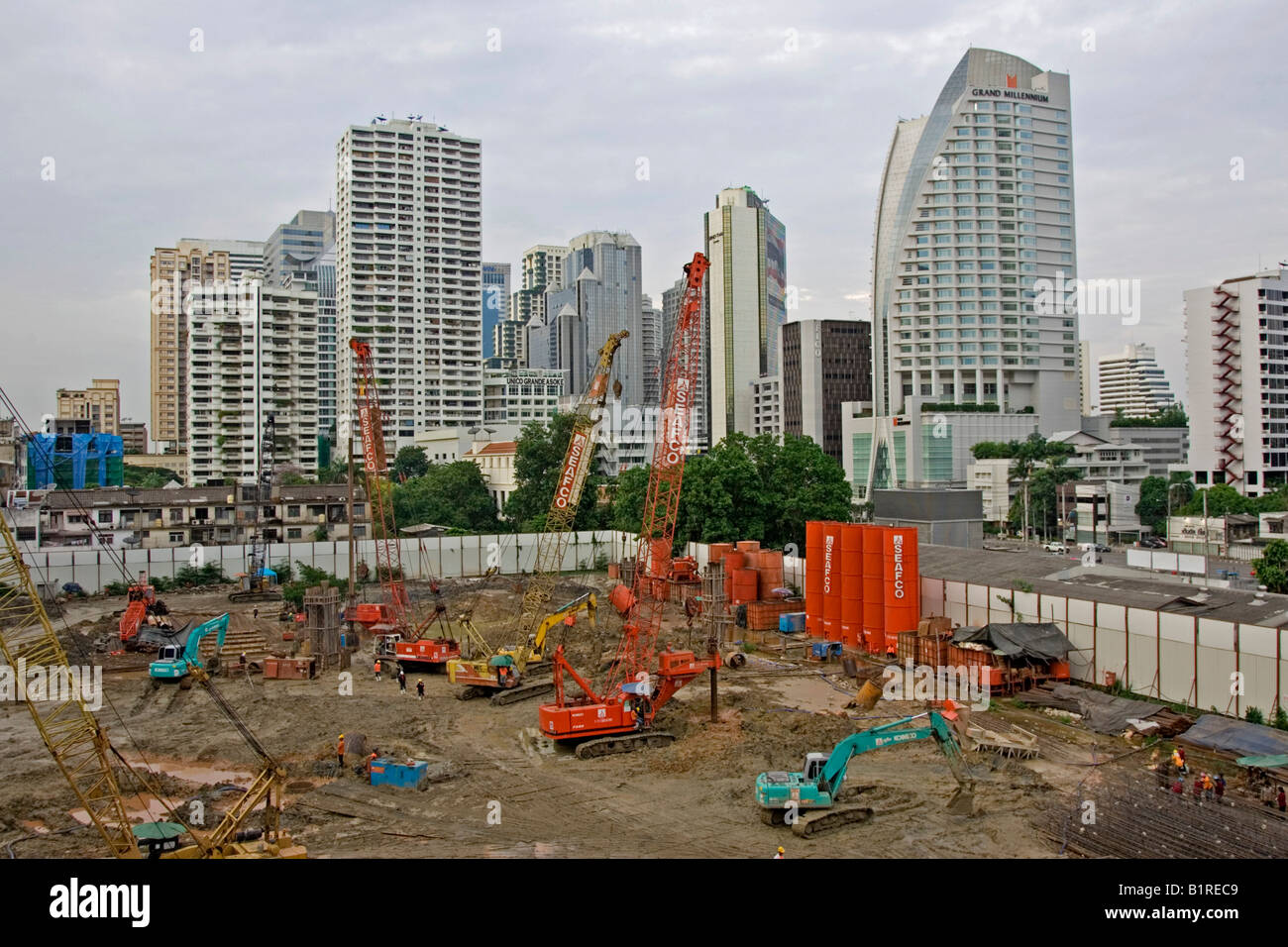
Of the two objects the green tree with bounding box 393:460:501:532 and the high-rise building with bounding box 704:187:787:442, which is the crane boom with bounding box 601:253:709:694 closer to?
the green tree with bounding box 393:460:501:532

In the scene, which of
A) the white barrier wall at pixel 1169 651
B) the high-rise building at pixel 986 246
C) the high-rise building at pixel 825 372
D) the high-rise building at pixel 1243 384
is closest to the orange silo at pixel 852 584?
the white barrier wall at pixel 1169 651

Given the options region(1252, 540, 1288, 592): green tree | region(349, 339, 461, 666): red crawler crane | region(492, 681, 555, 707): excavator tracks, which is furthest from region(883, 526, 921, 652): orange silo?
region(1252, 540, 1288, 592): green tree

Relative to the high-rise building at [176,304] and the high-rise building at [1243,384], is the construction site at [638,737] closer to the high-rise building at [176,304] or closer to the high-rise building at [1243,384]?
the high-rise building at [1243,384]

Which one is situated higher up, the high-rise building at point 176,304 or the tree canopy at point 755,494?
the high-rise building at point 176,304

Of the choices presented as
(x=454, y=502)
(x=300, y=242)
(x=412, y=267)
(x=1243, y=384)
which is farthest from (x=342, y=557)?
(x=300, y=242)

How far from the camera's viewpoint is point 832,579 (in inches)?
1563

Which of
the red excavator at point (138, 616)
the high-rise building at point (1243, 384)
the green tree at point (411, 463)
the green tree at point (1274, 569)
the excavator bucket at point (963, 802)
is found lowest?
the excavator bucket at point (963, 802)

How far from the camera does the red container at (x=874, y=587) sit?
36844mm

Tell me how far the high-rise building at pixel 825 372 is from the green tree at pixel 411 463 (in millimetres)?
54919

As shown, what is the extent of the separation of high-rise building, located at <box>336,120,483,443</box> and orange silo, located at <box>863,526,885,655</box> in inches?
3832

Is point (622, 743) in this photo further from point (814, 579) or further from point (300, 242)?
point (300, 242)
